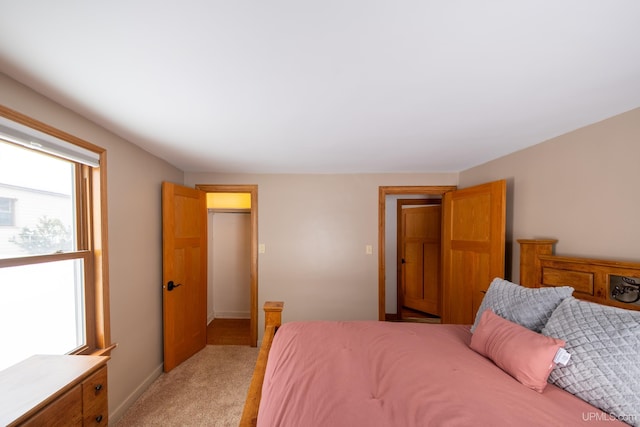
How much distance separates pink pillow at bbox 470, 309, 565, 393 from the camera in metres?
1.10

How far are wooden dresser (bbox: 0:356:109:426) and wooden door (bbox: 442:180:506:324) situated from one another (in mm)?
3035

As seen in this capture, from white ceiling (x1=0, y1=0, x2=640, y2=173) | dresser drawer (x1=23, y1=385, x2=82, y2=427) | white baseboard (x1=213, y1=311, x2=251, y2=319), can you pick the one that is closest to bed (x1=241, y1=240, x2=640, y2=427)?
dresser drawer (x1=23, y1=385, x2=82, y2=427)

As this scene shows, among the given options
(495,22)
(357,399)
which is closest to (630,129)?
(495,22)

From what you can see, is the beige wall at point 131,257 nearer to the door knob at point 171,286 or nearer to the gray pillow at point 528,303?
the door knob at point 171,286

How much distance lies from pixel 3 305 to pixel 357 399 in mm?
1886

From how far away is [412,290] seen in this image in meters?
4.28

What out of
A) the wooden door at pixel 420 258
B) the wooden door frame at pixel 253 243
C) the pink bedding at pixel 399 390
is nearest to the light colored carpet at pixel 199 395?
the wooden door frame at pixel 253 243

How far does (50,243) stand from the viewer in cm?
149

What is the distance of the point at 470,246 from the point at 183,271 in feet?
10.8

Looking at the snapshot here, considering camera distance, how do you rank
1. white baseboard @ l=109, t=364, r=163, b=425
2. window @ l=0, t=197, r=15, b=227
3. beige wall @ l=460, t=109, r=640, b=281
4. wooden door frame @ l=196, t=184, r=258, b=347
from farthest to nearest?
wooden door frame @ l=196, t=184, r=258, b=347
white baseboard @ l=109, t=364, r=163, b=425
beige wall @ l=460, t=109, r=640, b=281
window @ l=0, t=197, r=15, b=227

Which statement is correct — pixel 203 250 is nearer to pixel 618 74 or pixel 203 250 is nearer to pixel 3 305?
pixel 3 305

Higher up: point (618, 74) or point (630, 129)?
point (618, 74)

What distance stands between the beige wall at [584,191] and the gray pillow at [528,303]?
579 millimetres

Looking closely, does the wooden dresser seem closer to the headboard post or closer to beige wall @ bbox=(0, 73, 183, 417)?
beige wall @ bbox=(0, 73, 183, 417)
